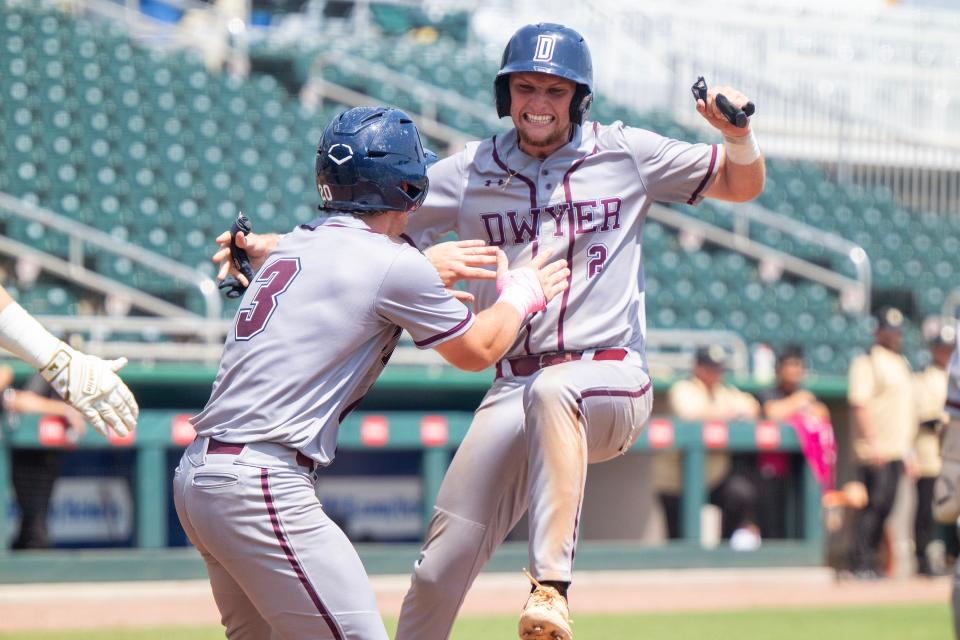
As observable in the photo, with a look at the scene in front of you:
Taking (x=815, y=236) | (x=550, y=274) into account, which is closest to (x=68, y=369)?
(x=550, y=274)

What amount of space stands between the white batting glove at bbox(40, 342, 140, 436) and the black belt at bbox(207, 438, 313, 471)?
12.8 inches

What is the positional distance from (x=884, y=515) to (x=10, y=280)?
7.63 meters

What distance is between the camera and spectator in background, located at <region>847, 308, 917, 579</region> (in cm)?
1071

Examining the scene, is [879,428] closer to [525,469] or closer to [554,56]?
[525,469]

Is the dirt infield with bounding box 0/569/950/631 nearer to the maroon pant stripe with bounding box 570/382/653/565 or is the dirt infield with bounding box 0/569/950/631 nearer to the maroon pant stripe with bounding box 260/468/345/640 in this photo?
the maroon pant stripe with bounding box 570/382/653/565

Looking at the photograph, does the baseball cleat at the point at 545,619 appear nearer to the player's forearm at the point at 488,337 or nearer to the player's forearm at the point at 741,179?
the player's forearm at the point at 488,337

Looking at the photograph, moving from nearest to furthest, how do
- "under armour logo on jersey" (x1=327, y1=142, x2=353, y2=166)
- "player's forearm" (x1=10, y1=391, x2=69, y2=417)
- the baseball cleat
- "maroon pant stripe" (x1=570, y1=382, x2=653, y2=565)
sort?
"under armour logo on jersey" (x1=327, y1=142, x2=353, y2=166)
the baseball cleat
"maroon pant stripe" (x1=570, y1=382, x2=653, y2=565)
"player's forearm" (x1=10, y1=391, x2=69, y2=417)

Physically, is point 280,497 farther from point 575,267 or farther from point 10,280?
point 10,280

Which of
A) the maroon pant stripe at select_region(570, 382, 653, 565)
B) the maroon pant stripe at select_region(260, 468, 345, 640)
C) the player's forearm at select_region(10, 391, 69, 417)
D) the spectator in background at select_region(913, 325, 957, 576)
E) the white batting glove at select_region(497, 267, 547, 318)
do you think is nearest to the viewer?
the maroon pant stripe at select_region(260, 468, 345, 640)

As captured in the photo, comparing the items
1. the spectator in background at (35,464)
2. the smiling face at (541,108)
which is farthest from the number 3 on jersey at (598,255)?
the spectator in background at (35,464)

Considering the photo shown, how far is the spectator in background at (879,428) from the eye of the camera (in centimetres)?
1071

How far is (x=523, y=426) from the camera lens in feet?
14.8

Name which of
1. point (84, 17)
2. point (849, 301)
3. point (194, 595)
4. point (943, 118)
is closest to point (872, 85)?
point (943, 118)

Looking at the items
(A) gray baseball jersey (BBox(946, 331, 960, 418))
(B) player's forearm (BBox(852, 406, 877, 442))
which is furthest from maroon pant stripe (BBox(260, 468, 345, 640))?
(B) player's forearm (BBox(852, 406, 877, 442))
